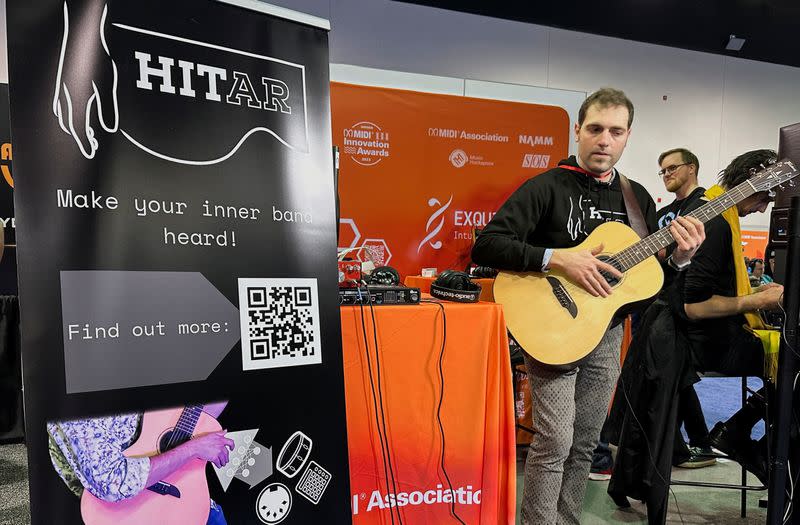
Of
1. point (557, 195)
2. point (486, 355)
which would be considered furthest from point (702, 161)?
point (486, 355)

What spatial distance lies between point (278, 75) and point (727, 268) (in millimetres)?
1846

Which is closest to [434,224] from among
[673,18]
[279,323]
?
[279,323]

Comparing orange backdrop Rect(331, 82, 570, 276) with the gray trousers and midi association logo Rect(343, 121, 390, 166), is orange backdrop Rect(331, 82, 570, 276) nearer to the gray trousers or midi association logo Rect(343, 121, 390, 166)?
midi association logo Rect(343, 121, 390, 166)

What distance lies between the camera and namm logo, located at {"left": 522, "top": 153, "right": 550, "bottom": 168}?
388 centimetres

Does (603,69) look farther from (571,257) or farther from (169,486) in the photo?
(169,486)

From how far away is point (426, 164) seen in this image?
3.68m

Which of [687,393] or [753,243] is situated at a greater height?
[753,243]

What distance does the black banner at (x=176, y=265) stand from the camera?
1.07 metres

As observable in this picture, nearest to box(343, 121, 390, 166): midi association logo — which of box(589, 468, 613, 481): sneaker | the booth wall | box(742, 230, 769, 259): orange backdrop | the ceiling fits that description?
the booth wall

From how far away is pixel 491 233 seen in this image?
1.76 metres

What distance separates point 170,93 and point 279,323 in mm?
623

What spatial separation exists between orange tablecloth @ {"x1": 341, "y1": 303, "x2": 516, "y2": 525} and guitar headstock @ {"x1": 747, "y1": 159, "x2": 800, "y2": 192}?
110 cm

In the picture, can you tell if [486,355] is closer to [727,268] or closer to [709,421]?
[727,268]

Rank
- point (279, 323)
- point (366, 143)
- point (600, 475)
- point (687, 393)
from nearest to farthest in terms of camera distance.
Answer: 1. point (279, 323)
2. point (687, 393)
3. point (600, 475)
4. point (366, 143)
